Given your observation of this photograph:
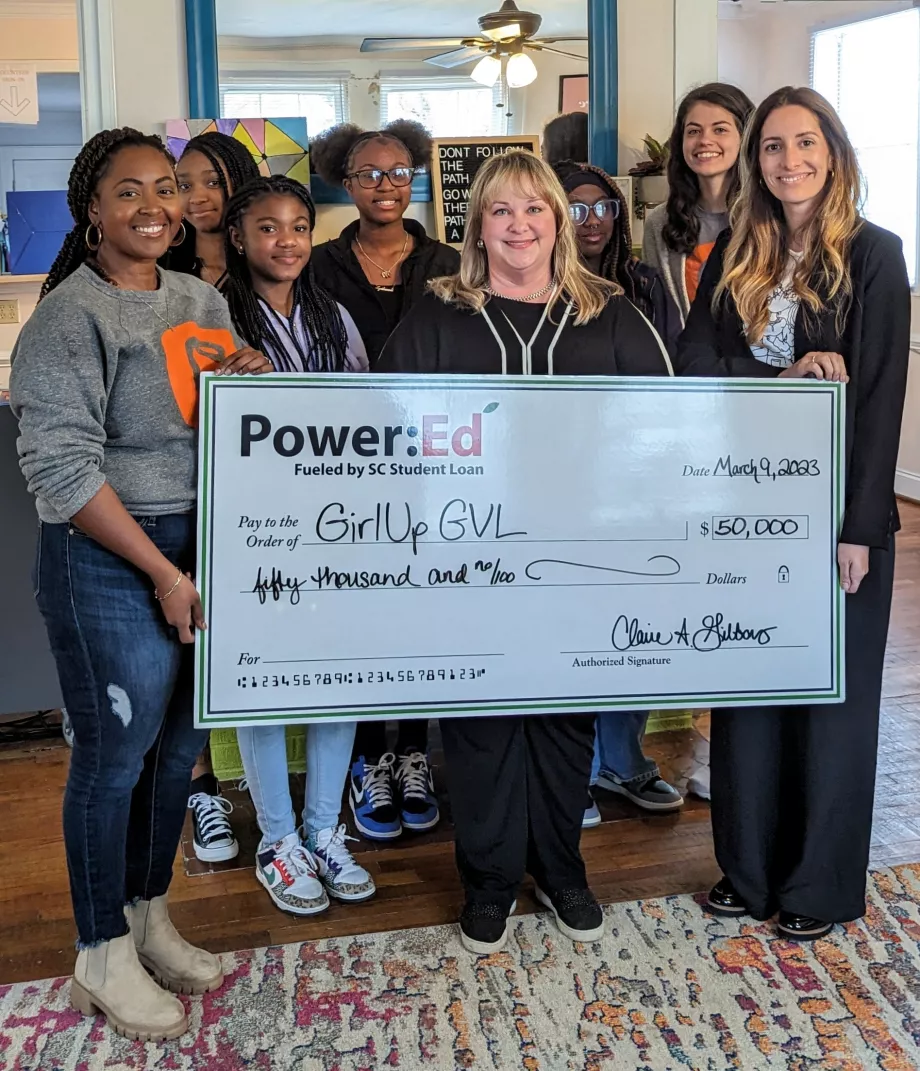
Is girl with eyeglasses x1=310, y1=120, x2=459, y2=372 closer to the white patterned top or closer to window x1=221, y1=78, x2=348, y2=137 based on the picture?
window x1=221, y1=78, x2=348, y2=137

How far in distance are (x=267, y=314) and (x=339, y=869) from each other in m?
1.11

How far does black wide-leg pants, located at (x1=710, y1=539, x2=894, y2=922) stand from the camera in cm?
197

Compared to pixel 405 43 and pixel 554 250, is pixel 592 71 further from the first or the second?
pixel 554 250

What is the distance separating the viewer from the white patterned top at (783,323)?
1.92m

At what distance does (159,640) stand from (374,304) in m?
1.04

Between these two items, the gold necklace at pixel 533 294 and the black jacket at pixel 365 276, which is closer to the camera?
the gold necklace at pixel 533 294

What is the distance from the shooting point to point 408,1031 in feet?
5.74

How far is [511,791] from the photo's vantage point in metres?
1.97

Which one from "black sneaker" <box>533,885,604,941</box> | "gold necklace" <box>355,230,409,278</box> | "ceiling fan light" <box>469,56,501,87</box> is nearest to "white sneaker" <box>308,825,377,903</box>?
"black sneaker" <box>533,885,604,941</box>

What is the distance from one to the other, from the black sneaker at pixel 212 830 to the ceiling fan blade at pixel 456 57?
2.08m

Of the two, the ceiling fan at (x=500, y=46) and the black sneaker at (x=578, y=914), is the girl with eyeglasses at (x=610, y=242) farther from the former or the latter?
the black sneaker at (x=578, y=914)

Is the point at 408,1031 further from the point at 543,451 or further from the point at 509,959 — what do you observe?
the point at 543,451

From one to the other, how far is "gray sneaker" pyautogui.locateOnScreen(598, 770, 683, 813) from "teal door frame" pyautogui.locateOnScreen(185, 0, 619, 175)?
181cm
